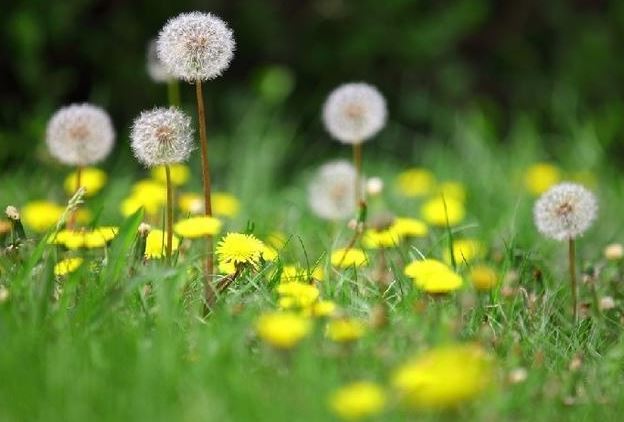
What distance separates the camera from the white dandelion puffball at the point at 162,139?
2.41 meters

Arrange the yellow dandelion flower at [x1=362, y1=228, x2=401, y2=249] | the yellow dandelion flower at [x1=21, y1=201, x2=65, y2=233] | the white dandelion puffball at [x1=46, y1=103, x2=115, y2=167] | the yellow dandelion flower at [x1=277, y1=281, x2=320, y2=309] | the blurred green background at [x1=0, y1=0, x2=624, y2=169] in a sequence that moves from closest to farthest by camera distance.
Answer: the yellow dandelion flower at [x1=277, y1=281, x2=320, y2=309] → the yellow dandelion flower at [x1=362, y1=228, x2=401, y2=249] → the white dandelion puffball at [x1=46, y1=103, x2=115, y2=167] → the yellow dandelion flower at [x1=21, y1=201, x2=65, y2=233] → the blurred green background at [x1=0, y1=0, x2=624, y2=169]

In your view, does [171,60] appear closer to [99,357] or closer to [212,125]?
[99,357]

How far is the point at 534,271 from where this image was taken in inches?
111

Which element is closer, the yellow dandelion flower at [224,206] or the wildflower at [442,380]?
the wildflower at [442,380]

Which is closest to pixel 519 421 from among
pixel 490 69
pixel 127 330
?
pixel 127 330

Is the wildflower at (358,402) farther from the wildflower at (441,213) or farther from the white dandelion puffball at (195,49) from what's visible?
the wildflower at (441,213)

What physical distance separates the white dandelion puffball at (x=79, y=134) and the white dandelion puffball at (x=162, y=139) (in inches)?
19.8

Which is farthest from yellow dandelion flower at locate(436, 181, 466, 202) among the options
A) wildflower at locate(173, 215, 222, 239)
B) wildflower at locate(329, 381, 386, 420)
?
wildflower at locate(329, 381, 386, 420)

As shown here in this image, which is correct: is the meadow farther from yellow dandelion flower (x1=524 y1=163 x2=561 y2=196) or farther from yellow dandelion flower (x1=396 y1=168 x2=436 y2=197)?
yellow dandelion flower (x1=524 y1=163 x2=561 y2=196)

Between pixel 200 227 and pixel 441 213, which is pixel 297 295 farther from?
pixel 441 213

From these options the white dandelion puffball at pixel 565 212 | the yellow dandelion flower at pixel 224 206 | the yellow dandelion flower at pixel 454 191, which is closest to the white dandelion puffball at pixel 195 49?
the white dandelion puffball at pixel 565 212

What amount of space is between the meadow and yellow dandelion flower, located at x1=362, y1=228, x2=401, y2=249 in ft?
0.04

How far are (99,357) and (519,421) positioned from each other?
0.74 metres

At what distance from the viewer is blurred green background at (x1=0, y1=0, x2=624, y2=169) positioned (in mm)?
4832
